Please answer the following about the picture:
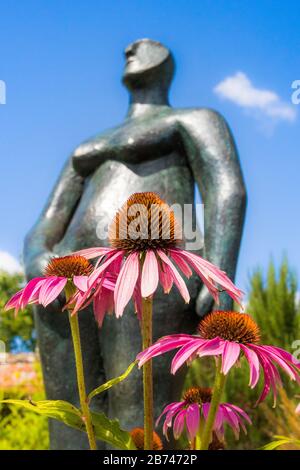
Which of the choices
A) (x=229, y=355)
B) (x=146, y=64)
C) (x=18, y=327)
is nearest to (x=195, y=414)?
(x=229, y=355)

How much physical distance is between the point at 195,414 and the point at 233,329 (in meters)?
0.24

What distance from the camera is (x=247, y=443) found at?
656 cm

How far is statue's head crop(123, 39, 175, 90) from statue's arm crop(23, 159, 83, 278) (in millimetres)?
564

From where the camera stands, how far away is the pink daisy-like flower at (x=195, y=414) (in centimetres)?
126

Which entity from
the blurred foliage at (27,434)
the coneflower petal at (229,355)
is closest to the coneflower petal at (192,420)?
the coneflower petal at (229,355)

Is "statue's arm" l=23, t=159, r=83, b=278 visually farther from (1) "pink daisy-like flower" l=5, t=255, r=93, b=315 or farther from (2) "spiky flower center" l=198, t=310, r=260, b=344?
(2) "spiky flower center" l=198, t=310, r=260, b=344

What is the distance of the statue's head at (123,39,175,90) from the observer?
3.40 meters

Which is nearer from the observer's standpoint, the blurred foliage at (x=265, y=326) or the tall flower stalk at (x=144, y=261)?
the tall flower stalk at (x=144, y=261)

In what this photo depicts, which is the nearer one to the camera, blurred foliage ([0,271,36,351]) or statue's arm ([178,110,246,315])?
statue's arm ([178,110,246,315])

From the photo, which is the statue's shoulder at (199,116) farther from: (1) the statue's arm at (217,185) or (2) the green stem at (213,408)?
(2) the green stem at (213,408)

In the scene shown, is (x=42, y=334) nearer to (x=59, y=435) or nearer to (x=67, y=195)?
(x=59, y=435)

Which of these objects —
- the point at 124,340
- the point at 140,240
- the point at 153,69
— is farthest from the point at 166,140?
the point at 140,240

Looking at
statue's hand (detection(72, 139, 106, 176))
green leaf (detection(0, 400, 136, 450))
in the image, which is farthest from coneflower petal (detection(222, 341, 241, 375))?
statue's hand (detection(72, 139, 106, 176))

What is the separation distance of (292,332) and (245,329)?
6.49m
